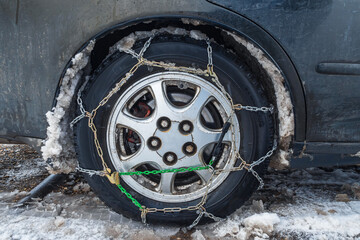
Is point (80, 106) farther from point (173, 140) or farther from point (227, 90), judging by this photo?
point (227, 90)

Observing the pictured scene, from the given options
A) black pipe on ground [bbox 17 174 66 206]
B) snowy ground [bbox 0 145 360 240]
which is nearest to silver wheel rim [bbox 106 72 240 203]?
snowy ground [bbox 0 145 360 240]

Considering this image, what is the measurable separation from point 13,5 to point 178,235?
4.87 ft

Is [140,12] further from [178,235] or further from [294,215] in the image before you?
[294,215]

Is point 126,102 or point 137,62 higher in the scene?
point 137,62

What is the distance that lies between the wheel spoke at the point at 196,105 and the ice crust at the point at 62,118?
59 cm

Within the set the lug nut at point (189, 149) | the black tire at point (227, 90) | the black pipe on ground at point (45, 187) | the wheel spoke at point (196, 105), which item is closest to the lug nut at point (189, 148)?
the lug nut at point (189, 149)

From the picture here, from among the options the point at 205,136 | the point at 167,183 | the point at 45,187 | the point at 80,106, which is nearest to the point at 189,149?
the point at 205,136

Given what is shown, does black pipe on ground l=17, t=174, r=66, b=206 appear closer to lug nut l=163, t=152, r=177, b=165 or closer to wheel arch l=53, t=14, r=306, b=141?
wheel arch l=53, t=14, r=306, b=141

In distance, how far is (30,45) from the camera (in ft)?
5.56

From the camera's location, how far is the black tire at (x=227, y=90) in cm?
171

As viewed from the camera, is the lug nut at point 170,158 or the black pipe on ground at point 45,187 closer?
the lug nut at point 170,158

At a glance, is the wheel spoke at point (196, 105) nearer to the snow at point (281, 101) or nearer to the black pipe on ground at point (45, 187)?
the snow at point (281, 101)

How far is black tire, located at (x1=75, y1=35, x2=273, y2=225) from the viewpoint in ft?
5.60

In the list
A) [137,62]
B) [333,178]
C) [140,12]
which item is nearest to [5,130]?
[137,62]
